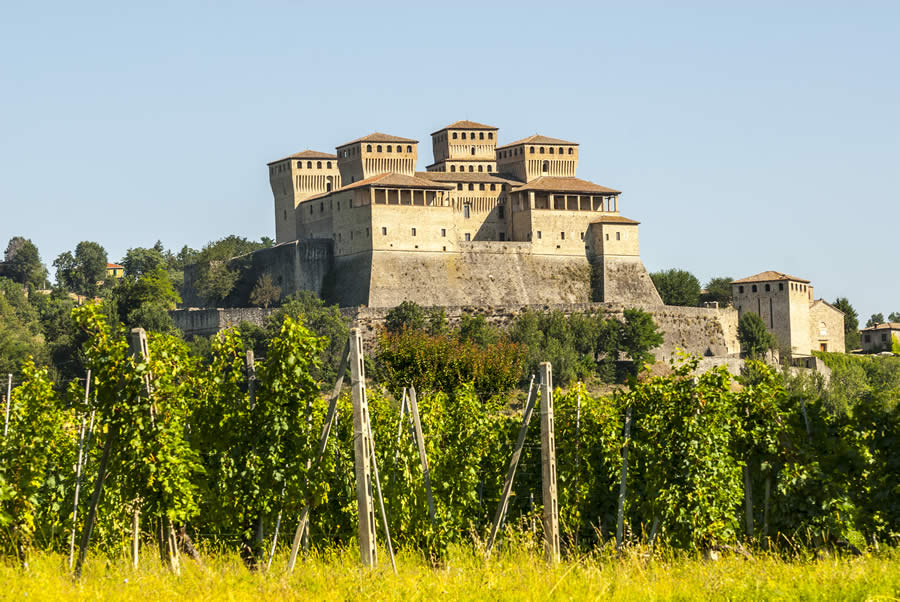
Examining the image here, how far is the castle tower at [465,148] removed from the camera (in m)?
69.1

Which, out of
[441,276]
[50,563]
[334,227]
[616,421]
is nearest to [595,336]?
[441,276]

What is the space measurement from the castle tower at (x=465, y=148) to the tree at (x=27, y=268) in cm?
4781

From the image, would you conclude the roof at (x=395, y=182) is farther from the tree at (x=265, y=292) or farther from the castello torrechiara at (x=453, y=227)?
the tree at (x=265, y=292)

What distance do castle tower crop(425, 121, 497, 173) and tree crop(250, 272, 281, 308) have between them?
11.8 m

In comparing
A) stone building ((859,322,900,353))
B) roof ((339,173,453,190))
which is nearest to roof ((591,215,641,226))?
roof ((339,173,453,190))

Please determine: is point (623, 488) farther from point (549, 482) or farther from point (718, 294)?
point (718, 294)

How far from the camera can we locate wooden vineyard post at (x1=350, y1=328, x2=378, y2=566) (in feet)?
43.9

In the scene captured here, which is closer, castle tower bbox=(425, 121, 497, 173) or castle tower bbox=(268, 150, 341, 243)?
castle tower bbox=(268, 150, 341, 243)

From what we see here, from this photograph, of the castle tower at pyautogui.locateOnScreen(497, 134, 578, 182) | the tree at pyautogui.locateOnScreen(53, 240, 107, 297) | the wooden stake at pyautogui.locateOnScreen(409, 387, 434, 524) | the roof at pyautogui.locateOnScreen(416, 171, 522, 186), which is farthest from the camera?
the tree at pyautogui.locateOnScreen(53, 240, 107, 297)

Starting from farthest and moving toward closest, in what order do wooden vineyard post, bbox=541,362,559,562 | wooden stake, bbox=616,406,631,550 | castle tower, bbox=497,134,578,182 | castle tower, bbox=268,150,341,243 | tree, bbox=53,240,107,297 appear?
1. tree, bbox=53,240,107,297
2. castle tower, bbox=497,134,578,182
3. castle tower, bbox=268,150,341,243
4. wooden stake, bbox=616,406,631,550
5. wooden vineyard post, bbox=541,362,559,562

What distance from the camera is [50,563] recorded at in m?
14.3

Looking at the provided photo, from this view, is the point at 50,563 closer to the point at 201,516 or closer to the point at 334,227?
the point at 201,516

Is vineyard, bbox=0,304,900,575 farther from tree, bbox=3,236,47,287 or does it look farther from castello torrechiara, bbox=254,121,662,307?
tree, bbox=3,236,47,287

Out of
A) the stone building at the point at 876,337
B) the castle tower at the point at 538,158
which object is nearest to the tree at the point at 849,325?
the stone building at the point at 876,337
